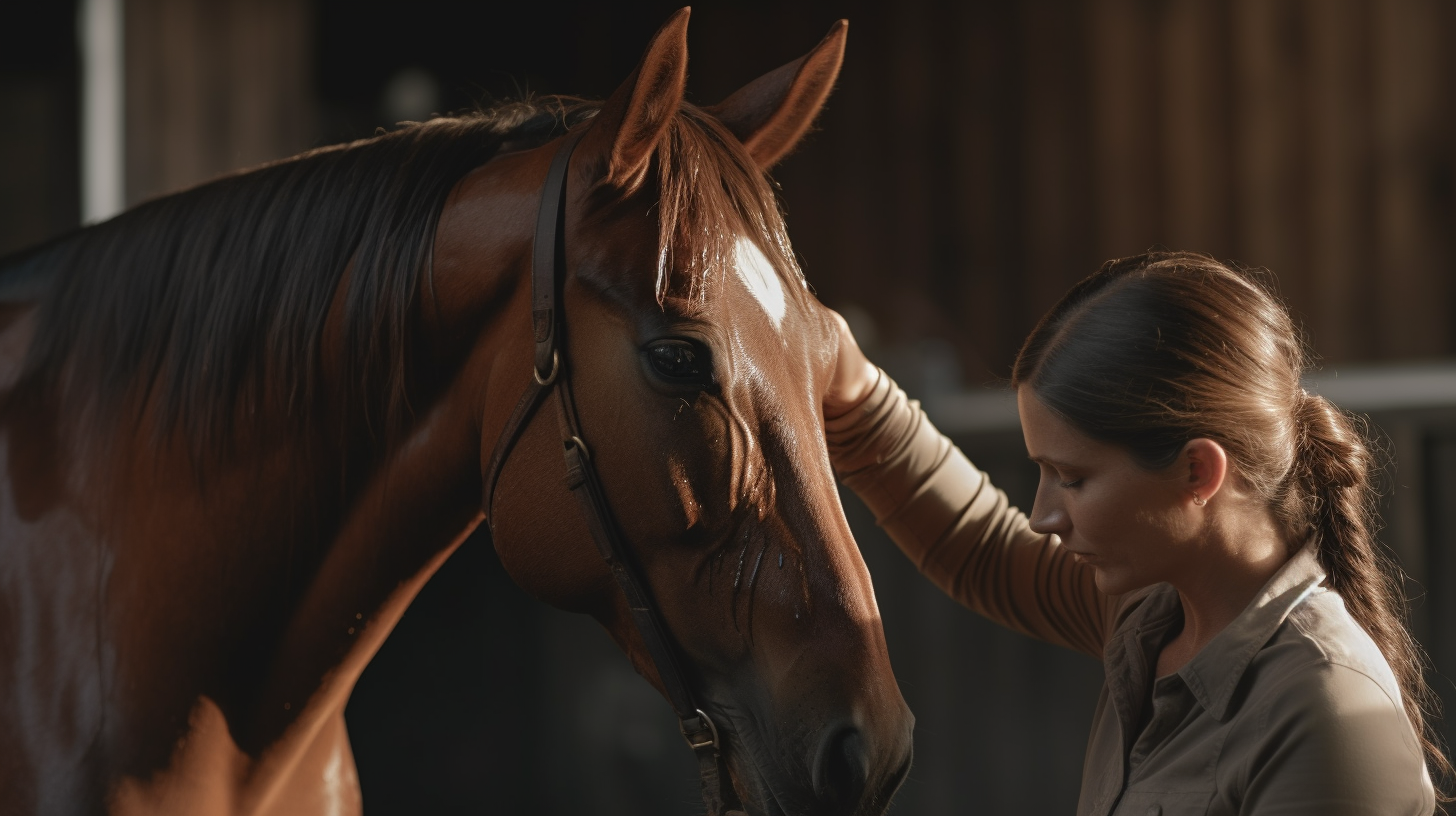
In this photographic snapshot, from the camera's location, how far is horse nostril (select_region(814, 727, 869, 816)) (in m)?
0.90

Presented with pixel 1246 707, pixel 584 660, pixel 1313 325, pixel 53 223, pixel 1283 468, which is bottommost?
pixel 584 660

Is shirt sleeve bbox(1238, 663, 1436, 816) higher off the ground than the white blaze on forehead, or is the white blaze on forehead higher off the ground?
the white blaze on forehead

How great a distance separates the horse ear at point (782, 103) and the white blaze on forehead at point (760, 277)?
19cm

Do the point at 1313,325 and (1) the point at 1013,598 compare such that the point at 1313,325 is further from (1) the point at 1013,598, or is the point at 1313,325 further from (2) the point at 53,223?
(2) the point at 53,223

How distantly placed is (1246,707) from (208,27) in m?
3.11

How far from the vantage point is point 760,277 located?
39.3 inches

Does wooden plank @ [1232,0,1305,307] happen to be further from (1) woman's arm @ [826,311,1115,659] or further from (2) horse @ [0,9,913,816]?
(2) horse @ [0,9,913,816]

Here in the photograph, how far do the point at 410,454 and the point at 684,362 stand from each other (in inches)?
11.3

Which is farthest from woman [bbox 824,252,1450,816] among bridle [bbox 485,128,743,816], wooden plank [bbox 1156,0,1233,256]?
wooden plank [bbox 1156,0,1233,256]

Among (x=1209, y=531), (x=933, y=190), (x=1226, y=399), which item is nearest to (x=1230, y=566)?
(x=1209, y=531)

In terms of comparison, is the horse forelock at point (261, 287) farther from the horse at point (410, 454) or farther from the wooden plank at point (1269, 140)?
the wooden plank at point (1269, 140)

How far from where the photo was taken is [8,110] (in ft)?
9.18

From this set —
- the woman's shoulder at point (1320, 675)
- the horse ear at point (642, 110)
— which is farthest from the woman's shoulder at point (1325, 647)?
the horse ear at point (642, 110)

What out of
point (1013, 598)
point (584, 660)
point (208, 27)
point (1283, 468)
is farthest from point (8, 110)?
point (1283, 468)
